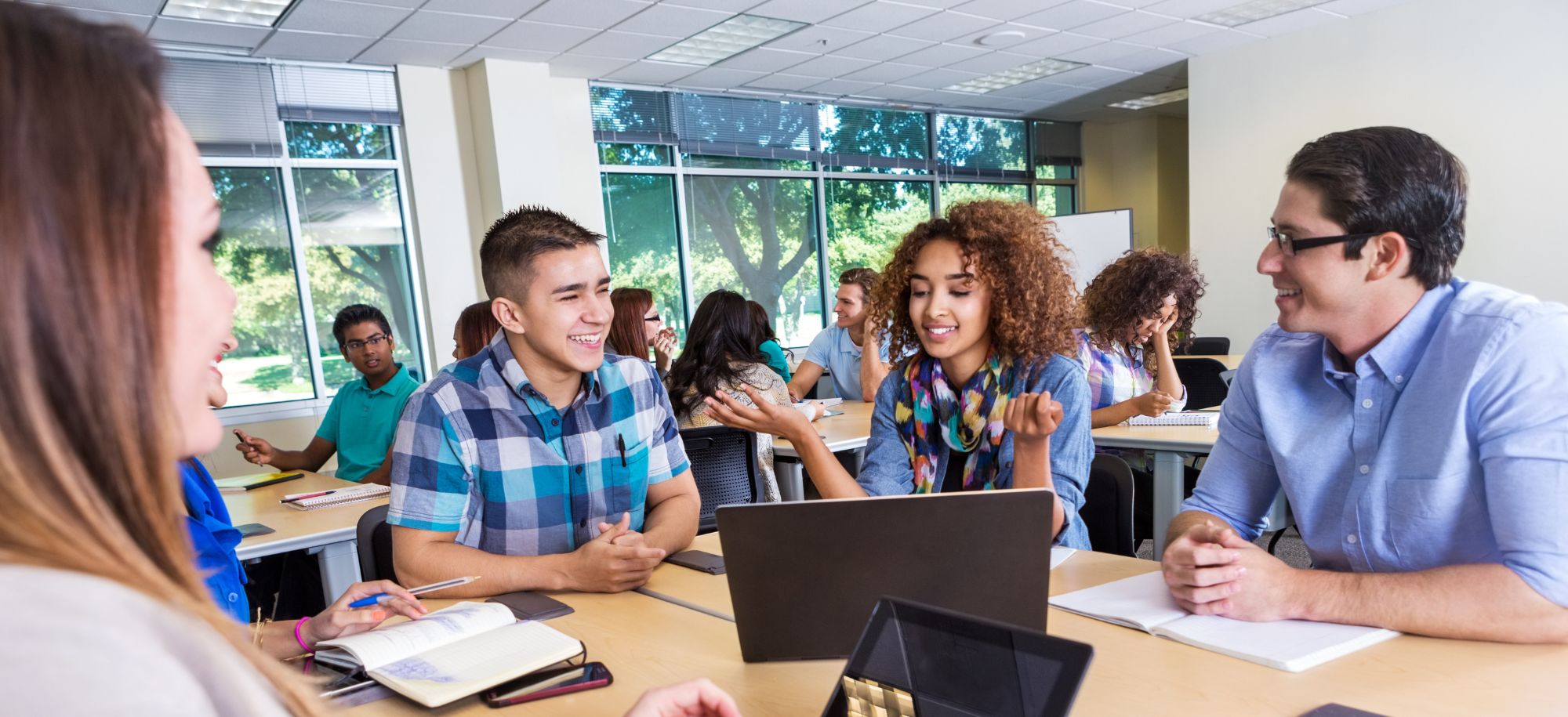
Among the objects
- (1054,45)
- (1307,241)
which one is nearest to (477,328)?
(1307,241)

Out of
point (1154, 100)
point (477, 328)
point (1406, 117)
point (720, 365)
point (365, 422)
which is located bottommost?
point (365, 422)

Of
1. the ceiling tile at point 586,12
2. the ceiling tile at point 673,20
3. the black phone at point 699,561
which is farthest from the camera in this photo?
the ceiling tile at point 673,20

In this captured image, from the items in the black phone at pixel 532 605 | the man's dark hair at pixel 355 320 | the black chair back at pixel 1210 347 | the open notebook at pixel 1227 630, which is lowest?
the black chair back at pixel 1210 347

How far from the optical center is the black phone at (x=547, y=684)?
1127mm

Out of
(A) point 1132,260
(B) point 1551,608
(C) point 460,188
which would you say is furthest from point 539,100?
(B) point 1551,608

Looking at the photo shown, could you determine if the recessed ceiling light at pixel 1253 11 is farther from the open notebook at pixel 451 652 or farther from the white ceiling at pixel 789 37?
the open notebook at pixel 451 652

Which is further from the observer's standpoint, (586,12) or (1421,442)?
(586,12)

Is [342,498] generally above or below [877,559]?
below

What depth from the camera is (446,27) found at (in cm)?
543

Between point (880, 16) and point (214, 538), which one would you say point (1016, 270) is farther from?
point (880, 16)

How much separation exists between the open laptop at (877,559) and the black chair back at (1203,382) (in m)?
3.40

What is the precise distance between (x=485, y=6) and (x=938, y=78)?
404 cm

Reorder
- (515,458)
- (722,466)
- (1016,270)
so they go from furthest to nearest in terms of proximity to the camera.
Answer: (722,466), (1016,270), (515,458)

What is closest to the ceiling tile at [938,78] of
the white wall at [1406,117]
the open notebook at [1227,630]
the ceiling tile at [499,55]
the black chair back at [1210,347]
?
the white wall at [1406,117]
